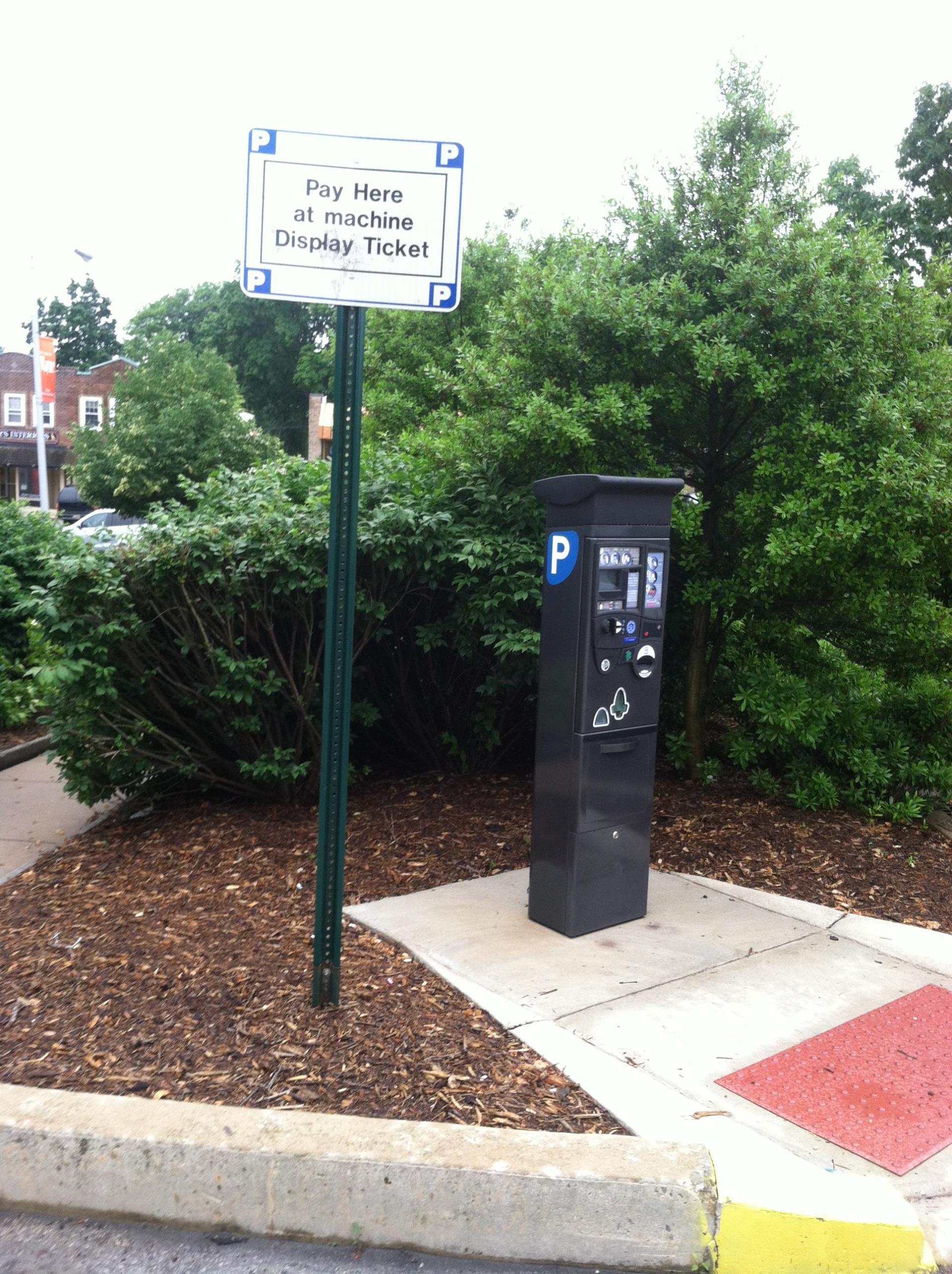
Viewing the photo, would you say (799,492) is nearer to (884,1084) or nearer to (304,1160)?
(884,1084)

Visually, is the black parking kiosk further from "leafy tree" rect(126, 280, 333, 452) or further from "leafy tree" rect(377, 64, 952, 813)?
"leafy tree" rect(126, 280, 333, 452)

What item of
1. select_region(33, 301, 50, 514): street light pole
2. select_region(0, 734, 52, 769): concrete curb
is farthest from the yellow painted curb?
select_region(33, 301, 50, 514): street light pole

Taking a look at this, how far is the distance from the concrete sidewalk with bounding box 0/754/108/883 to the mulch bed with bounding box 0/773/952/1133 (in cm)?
35

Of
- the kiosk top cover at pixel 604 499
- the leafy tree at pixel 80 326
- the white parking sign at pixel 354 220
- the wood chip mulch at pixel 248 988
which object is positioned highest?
the leafy tree at pixel 80 326

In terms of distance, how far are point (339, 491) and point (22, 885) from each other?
2.97m

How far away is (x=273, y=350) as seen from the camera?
167 ft

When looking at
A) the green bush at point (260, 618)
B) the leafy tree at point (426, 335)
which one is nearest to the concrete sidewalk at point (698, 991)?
the green bush at point (260, 618)

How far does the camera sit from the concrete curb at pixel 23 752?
8344 mm

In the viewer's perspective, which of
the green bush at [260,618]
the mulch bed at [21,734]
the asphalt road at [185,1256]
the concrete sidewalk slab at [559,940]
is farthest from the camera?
the mulch bed at [21,734]

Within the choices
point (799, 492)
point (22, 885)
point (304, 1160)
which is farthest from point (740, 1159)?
point (22, 885)

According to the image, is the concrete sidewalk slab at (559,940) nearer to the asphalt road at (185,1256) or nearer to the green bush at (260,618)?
the asphalt road at (185,1256)

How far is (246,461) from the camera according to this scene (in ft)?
110

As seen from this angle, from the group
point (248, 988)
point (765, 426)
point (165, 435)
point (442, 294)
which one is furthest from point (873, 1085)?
point (165, 435)

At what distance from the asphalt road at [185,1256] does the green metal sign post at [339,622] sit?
3.33 feet
